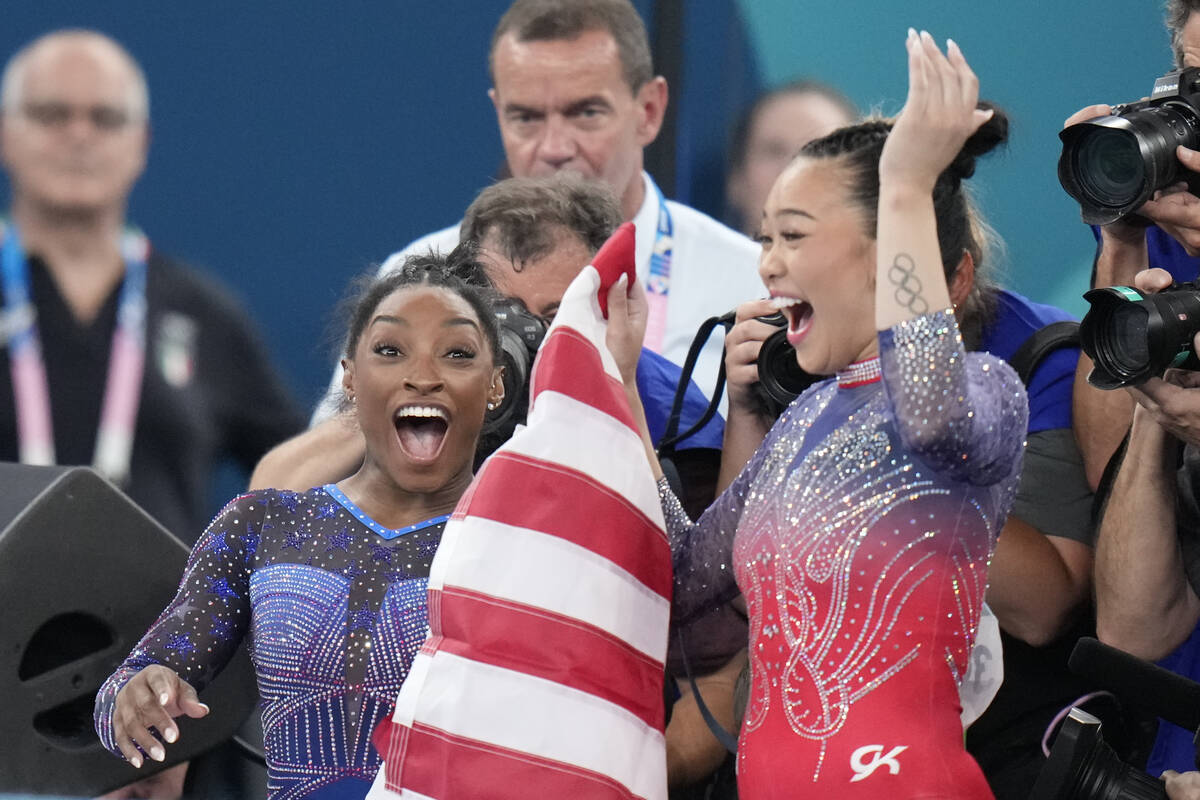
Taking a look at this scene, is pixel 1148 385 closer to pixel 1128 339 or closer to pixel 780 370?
pixel 1128 339

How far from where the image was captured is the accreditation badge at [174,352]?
11.5ft

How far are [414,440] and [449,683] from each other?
16.6 inches

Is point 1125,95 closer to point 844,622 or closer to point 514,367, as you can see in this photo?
point 514,367

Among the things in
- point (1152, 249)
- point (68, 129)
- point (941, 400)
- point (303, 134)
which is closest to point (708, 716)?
point (941, 400)

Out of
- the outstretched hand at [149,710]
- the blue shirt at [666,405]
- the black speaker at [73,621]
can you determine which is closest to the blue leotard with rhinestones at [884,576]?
the blue shirt at [666,405]

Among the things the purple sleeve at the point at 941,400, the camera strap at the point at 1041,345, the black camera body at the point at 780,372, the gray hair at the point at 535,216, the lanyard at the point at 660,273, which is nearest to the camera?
the purple sleeve at the point at 941,400

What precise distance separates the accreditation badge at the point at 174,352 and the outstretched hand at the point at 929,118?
235 cm

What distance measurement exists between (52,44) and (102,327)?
665mm

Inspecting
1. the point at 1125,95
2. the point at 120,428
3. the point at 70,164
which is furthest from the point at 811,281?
the point at 70,164

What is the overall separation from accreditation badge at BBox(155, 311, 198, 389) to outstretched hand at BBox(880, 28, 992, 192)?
2.35m

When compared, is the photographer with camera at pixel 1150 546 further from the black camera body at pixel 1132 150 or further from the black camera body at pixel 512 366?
the black camera body at pixel 512 366

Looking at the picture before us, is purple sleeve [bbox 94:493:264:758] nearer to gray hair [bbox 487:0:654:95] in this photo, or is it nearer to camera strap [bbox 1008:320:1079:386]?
camera strap [bbox 1008:320:1079:386]

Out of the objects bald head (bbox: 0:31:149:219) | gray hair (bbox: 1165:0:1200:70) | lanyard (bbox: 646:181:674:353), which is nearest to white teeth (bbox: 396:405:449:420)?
gray hair (bbox: 1165:0:1200:70)

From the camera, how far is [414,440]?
189cm
